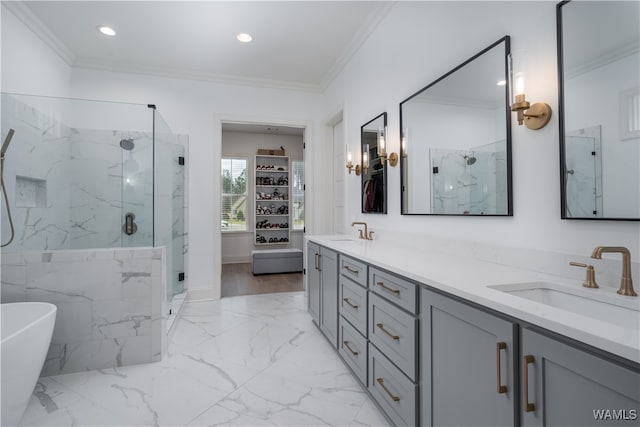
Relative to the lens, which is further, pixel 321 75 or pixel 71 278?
pixel 321 75

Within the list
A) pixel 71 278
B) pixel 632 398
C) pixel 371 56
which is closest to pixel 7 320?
pixel 71 278

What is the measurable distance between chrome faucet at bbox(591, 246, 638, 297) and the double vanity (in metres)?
0.02

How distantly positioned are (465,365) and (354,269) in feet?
3.13

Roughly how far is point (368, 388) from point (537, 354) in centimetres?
119

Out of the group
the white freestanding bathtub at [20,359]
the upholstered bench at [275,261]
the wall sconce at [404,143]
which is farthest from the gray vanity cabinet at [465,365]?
the upholstered bench at [275,261]

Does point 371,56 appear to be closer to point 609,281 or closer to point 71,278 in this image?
point 609,281

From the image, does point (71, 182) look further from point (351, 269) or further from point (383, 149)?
point (383, 149)

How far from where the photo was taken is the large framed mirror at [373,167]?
104 inches

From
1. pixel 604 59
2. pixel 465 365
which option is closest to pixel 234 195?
pixel 465 365

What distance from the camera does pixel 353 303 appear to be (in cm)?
196

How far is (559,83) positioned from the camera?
3.96 feet

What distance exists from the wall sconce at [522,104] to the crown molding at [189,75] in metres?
3.26

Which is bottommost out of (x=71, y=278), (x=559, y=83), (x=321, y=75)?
(x=71, y=278)

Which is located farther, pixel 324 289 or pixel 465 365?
pixel 324 289
